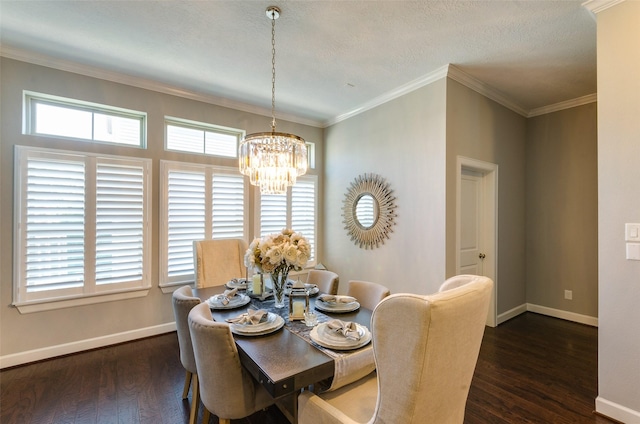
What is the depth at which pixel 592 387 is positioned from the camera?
2.38 m

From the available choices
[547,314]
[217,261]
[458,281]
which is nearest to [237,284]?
[217,261]

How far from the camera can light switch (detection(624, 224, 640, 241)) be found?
1.90 metres

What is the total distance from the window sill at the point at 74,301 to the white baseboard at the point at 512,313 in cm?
442

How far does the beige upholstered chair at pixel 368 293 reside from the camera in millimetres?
2295

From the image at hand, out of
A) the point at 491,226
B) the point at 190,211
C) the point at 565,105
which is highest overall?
the point at 565,105

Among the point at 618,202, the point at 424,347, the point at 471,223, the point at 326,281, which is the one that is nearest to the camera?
the point at 424,347

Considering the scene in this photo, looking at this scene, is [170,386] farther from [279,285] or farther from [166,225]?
[166,225]

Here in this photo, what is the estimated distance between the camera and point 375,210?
3.84m

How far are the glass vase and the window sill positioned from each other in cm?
206

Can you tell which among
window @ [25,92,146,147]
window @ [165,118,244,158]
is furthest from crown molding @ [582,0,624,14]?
window @ [25,92,146,147]

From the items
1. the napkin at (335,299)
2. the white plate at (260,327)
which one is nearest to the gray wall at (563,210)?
the napkin at (335,299)

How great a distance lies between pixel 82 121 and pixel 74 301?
1.90 meters

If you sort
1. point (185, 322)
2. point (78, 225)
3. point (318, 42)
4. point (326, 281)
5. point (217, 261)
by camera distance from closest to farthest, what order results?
point (185, 322)
point (318, 42)
point (326, 281)
point (78, 225)
point (217, 261)

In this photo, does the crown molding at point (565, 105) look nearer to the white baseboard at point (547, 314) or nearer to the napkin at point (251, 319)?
the white baseboard at point (547, 314)
